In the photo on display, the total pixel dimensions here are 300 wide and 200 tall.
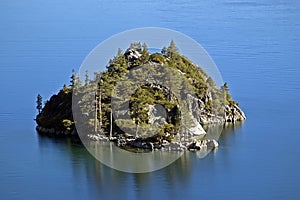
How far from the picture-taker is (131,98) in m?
25.2

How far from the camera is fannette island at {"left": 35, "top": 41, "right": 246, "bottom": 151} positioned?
79.0ft

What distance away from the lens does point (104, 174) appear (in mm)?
22188

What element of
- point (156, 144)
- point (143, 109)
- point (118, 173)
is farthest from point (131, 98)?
point (118, 173)

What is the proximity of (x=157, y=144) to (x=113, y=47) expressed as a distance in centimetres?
1333

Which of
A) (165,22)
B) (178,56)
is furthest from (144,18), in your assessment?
(178,56)

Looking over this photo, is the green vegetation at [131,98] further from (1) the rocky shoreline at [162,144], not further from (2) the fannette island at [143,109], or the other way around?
(1) the rocky shoreline at [162,144]

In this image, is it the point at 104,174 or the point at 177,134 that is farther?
the point at 177,134

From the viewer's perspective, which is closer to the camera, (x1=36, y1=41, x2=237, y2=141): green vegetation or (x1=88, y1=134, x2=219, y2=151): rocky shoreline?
(x1=88, y1=134, x2=219, y2=151): rocky shoreline

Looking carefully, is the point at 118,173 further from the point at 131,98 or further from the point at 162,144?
the point at 131,98

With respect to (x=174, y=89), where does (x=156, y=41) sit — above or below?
above

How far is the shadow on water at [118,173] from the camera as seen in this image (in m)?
20.8

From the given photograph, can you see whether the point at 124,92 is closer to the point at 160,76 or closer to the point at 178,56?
the point at 160,76

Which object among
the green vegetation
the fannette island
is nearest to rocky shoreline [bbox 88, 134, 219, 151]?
the fannette island

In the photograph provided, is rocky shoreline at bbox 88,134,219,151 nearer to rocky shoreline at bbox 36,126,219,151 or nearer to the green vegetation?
rocky shoreline at bbox 36,126,219,151
